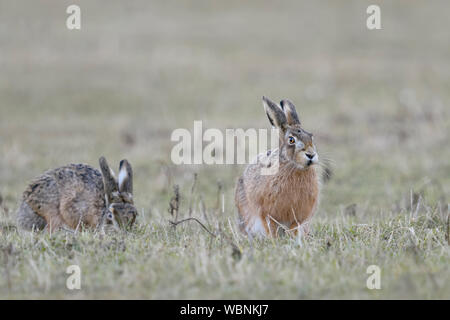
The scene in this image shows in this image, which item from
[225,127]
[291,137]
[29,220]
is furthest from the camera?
[225,127]

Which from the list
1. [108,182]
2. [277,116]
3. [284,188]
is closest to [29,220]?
[108,182]

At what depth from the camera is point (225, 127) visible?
62.6ft

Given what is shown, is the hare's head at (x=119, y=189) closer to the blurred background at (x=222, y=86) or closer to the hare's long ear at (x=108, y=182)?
the hare's long ear at (x=108, y=182)

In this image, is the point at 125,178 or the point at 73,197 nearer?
the point at 125,178

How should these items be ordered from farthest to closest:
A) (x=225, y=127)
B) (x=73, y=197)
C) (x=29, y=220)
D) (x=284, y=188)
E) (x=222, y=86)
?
(x=222, y=86) < (x=225, y=127) < (x=29, y=220) < (x=73, y=197) < (x=284, y=188)

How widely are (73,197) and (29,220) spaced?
2.25ft

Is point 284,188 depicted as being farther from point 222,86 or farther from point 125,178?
point 222,86

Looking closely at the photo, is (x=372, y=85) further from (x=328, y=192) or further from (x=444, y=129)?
(x=328, y=192)

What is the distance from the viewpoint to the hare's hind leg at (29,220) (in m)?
8.78

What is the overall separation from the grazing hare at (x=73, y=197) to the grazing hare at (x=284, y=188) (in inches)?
62.3

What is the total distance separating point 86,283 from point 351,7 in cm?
3131

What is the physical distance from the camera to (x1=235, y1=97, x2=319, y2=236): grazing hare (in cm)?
805

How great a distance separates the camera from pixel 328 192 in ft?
45.2

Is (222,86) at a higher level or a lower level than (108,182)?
higher
